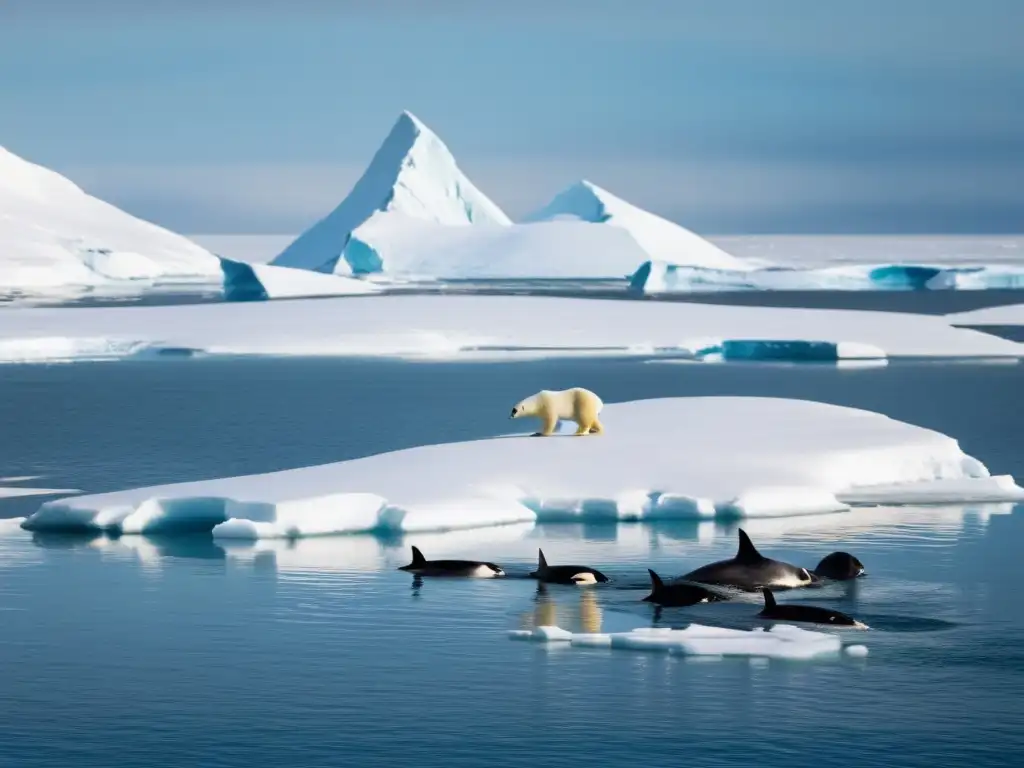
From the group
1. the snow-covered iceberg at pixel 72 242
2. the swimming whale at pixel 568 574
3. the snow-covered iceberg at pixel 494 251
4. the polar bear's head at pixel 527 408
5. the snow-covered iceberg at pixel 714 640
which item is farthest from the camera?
the snow-covered iceberg at pixel 72 242

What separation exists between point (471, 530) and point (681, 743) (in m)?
5.93

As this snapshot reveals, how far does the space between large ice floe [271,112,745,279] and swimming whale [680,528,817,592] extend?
7333 centimetres

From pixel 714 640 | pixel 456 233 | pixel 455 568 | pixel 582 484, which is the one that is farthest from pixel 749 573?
pixel 456 233

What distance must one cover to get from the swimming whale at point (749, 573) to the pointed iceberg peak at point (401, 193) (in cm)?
8670

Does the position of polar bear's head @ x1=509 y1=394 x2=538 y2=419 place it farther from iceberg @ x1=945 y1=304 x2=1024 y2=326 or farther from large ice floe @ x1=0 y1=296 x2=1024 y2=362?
iceberg @ x1=945 y1=304 x2=1024 y2=326

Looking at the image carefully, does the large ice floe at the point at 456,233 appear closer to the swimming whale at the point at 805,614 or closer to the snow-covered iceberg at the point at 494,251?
the snow-covered iceberg at the point at 494,251

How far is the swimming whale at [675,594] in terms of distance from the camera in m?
10.7

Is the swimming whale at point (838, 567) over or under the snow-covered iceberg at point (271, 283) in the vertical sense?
under

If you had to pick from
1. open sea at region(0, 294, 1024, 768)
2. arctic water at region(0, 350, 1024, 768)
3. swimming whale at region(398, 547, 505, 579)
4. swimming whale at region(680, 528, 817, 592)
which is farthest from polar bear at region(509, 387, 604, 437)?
swimming whale at region(680, 528, 817, 592)

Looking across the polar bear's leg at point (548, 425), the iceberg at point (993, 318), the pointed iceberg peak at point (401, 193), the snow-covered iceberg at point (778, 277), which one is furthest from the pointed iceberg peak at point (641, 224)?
the polar bear's leg at point (548, 425)

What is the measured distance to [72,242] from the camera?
400 ft

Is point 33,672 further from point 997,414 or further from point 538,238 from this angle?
point 538,238

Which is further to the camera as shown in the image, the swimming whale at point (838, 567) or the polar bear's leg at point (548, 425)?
the polar bear's leg at point (548, 425)

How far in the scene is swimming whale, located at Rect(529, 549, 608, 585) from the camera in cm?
1135
